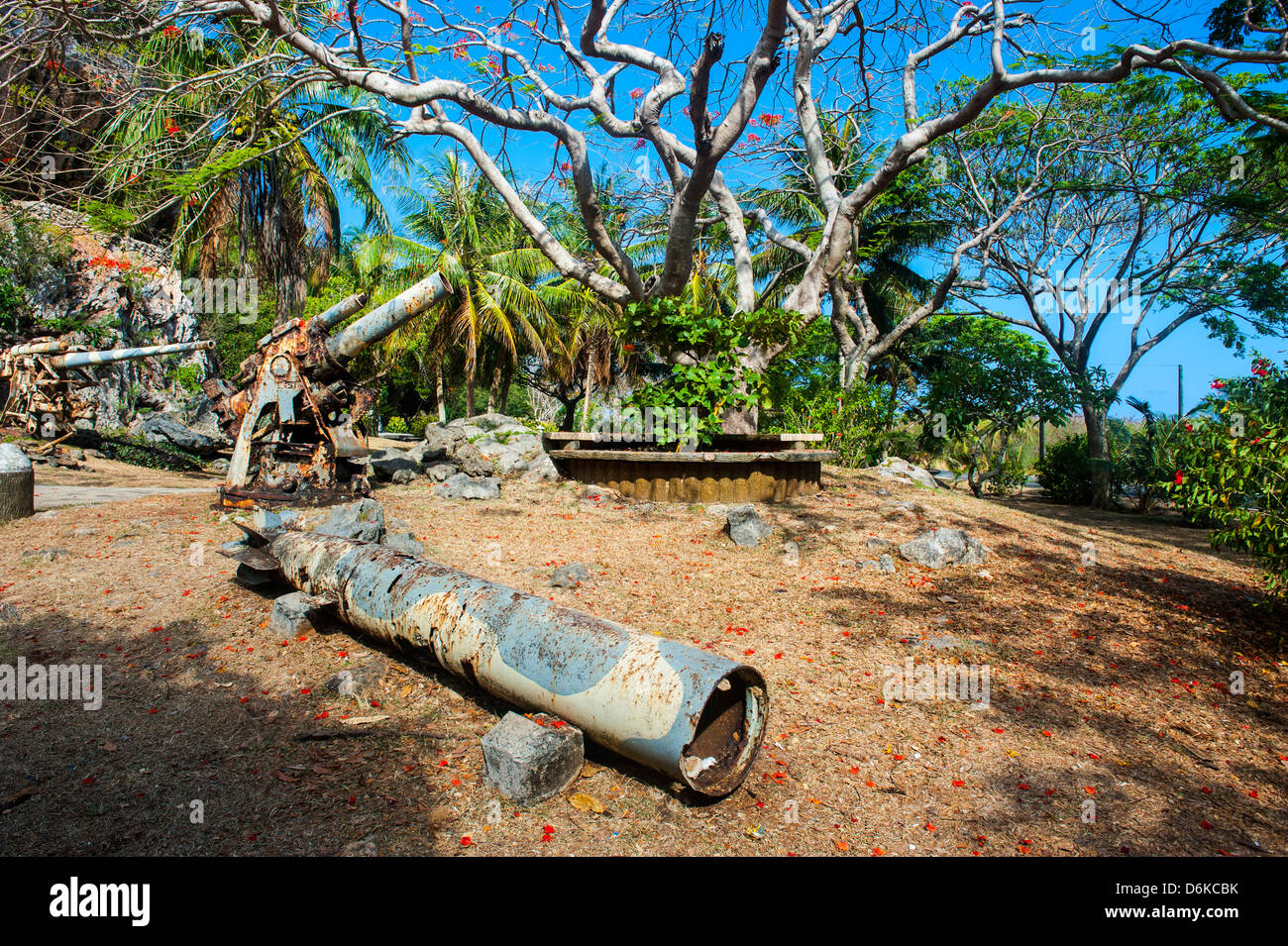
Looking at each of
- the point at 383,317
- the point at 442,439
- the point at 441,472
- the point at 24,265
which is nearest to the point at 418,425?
the point at 24,265

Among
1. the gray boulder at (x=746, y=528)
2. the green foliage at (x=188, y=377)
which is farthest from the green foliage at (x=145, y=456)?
the gray boulder at (x=746, y=528)

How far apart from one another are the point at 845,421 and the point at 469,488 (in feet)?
22.0

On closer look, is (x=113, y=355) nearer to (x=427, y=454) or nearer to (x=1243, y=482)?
(x=427, y=454)

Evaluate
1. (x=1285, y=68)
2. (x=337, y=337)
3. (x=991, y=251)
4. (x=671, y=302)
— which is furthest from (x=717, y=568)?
(x=991, y=251)

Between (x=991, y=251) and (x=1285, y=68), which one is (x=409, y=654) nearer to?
(x=1285, y=68)

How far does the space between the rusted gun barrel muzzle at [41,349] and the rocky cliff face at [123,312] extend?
187cm

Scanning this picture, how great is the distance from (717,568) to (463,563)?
80.9 inches

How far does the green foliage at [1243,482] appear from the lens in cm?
456

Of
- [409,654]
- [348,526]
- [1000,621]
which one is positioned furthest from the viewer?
[348,526]

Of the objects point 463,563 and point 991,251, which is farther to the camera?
point 991,251

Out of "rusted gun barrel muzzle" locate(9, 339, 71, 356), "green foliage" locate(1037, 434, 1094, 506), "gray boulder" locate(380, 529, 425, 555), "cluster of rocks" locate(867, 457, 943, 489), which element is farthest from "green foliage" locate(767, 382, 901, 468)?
"rusted gun barrel muzzle" locate(9, 339, 71, 356)

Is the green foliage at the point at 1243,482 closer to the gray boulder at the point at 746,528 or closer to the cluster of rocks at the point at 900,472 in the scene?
the gray boulder at the point at 746,528

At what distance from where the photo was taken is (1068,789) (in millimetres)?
2980
